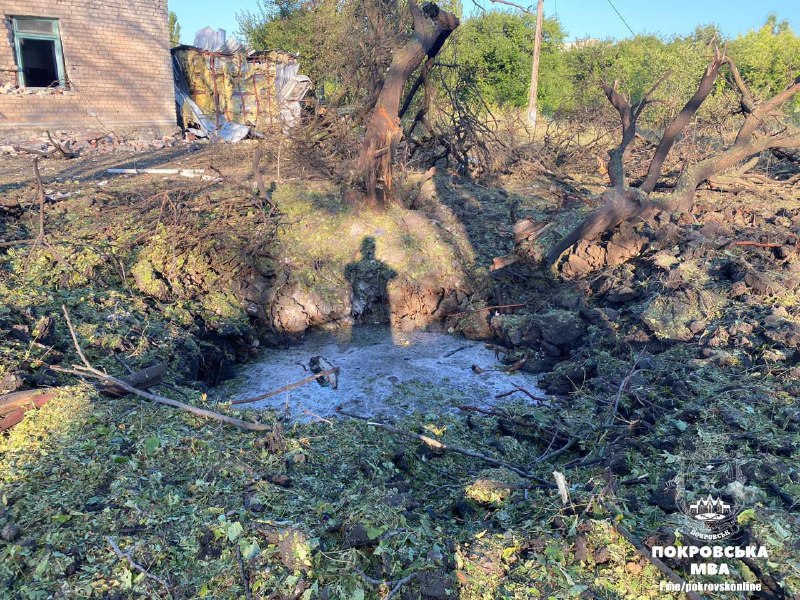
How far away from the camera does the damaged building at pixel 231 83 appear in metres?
15.0

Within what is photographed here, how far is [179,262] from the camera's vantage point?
5.96 meters

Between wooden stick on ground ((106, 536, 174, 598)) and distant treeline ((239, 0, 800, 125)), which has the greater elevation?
distant treeline ((239, 0, 800, 125))

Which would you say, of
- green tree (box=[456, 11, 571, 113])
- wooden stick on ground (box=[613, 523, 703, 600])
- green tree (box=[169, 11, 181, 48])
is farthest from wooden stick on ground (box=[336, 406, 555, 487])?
green tree (box=[169, 11, 181, 48])

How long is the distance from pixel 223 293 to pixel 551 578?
15.0 feet

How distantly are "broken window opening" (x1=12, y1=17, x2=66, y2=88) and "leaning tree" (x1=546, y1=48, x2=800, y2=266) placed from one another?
1076cm

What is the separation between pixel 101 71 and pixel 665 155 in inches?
458

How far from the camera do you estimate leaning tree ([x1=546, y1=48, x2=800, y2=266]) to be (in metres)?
6.82

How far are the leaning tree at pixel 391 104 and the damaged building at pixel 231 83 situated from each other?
8.75 m

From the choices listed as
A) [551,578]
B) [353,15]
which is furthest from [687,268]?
[353,15]

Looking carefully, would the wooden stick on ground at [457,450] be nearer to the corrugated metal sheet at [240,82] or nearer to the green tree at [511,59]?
the corrugated metal sheet at [240,82]

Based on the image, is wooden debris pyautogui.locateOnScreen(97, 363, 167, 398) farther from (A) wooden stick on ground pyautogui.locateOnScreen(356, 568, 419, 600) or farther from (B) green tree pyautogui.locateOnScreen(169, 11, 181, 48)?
(B) green tree pyautogui.locateOnScreen(169, 11, 181, 48)

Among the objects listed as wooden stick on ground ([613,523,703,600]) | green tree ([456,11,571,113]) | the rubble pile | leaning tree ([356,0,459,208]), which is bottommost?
wooden stick on ground ([613,523,703,600])

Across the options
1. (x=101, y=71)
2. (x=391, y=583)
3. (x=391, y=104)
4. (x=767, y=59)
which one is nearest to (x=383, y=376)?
(x=391, y=583)

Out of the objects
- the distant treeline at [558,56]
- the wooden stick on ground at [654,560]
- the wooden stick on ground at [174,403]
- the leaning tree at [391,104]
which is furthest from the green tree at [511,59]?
the wooden stick on ground at [654,560]
